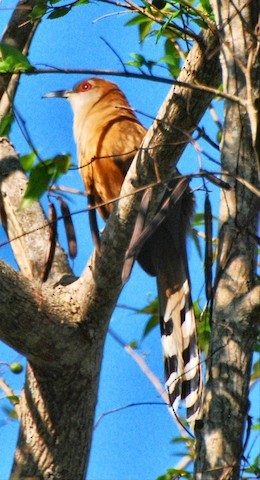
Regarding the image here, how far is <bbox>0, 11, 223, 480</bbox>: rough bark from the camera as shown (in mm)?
3043

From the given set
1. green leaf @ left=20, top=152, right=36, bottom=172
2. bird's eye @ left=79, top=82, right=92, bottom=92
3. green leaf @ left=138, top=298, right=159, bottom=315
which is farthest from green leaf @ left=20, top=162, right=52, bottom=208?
bird's eye @ left=79, top=82, right=92, bottom=92

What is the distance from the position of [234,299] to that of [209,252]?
0.19 meters

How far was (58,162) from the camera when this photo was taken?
2.18 metres

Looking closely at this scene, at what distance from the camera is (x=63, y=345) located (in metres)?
3.22

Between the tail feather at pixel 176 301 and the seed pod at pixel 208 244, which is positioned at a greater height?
the tail feather at pixel 176 301

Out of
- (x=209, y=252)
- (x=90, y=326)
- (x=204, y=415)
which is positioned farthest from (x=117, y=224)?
(x=204, y=415)

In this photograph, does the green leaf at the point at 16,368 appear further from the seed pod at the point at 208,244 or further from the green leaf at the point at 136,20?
the seed pod at the point at 208,244

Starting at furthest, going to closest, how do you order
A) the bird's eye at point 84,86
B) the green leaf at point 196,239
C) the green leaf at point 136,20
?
the bird's eye at point 84,86
the green leaf at point 196,239
the green leaf at point 136,20

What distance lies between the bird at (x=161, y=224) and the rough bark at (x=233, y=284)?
1568 millimetres

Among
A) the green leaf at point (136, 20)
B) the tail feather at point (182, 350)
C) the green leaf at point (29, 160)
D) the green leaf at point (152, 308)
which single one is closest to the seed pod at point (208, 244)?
the green leaf at point (29, 160)

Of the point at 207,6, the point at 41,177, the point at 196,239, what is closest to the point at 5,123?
the point at 41,177

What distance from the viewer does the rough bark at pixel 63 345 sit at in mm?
3043

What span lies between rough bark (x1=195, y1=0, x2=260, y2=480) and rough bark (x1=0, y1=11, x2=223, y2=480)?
32.3 inches

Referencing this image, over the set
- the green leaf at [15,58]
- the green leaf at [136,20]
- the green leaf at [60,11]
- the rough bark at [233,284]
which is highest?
the green leaf at [136,20]
